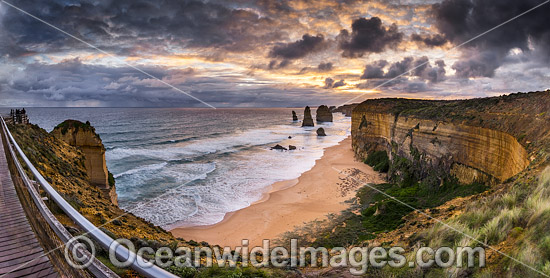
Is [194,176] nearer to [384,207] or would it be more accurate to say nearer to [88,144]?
[88,144]

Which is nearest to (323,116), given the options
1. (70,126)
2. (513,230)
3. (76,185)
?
(70,126)

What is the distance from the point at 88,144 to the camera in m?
18.1

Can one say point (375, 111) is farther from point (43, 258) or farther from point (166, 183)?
point (43, 258)

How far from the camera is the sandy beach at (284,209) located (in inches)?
618

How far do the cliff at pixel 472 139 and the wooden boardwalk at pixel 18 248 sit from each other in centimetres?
1335

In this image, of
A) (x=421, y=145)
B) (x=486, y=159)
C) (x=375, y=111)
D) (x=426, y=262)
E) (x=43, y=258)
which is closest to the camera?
(x=43, y=258)

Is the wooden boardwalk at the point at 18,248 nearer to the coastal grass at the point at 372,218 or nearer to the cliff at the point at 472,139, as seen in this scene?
the coastal grass at the point at 372,218

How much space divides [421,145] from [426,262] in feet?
56.1

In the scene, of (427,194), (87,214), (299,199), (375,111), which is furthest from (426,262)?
(375,111)

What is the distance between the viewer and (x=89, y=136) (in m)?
18.1

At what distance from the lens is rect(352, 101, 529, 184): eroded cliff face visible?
12.4 meters

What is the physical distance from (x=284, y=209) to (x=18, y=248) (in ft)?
53.3

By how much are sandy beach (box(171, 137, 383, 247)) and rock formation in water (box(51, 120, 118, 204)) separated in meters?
6.72

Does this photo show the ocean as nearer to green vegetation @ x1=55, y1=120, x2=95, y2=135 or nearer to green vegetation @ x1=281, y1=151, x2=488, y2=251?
green vegetation @ x1=55, y1=120, x2=95, y2=135
